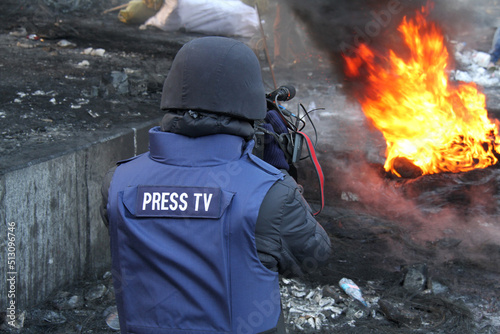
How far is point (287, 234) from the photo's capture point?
1749 millimetres

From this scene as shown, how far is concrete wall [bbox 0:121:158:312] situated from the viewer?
326cm

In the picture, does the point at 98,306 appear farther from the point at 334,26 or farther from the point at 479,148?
the point at 334,26

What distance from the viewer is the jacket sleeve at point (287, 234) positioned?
1689 mm

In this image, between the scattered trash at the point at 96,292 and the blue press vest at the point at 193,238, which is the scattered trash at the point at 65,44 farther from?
the blue press vest at the point at 193,238

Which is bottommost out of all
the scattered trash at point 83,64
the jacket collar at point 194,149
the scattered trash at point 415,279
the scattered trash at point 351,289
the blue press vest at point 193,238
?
the scattered trash at point 351,289

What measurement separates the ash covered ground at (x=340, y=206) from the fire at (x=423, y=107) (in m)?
0.26

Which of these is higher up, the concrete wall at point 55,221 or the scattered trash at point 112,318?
the concrete wall at point 55,221

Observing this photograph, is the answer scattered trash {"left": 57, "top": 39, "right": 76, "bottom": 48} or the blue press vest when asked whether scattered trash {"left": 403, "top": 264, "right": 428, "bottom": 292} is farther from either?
scattered trash {"left": 57, "top": 39, "right": 76, "bottom": 48}

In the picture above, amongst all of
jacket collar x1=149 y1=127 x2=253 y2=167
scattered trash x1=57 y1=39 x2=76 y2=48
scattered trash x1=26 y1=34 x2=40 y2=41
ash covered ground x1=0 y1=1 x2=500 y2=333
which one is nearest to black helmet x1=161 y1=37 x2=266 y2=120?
jacket collar x1=149 y1=127 x2=253 y2=167

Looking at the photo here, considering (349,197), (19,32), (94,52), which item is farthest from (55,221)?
(19,32)

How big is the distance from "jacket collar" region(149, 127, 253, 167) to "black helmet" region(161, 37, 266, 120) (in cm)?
12

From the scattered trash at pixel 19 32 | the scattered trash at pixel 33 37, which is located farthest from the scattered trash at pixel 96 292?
the scattered trash at pixel 19 32

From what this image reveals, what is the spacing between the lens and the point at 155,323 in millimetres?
1724

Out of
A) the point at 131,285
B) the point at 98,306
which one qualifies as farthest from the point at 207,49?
the point at 98,306
